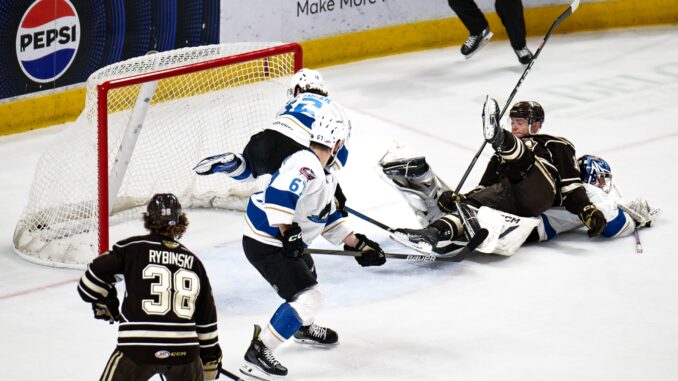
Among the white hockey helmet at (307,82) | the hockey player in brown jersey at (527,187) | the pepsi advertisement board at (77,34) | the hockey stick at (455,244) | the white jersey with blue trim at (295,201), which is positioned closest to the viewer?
the white jersey with blue trim at (295,201)

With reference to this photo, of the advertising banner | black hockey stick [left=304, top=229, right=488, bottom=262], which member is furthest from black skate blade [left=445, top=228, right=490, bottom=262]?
the advertising banner

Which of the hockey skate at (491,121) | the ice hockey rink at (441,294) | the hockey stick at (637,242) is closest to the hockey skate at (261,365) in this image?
the ice hockey rink at (441,294)

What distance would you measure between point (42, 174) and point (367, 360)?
6.46 ft

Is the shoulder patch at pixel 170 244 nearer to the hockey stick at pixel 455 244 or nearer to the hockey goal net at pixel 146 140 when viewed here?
the hockey goal net at pixel 146 140

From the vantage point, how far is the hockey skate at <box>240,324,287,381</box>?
16.3ft

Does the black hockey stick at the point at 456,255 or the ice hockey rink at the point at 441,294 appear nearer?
the ice hockey rink at the point at 441,294

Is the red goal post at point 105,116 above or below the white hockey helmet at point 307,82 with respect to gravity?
below

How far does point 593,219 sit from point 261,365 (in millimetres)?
2007

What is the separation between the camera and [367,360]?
5219 mm

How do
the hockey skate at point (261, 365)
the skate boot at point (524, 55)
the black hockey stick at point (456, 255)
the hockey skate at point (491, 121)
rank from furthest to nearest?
the skate boot at point (524, 55), the black hockey stick at point (456, 255), the hockey skate at point (491, 121), the hockey skate at point (261, 365)

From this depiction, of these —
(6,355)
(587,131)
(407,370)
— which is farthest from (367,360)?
(587,131)

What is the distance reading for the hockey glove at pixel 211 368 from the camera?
4.21 meters

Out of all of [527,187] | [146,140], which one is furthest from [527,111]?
[146,140]

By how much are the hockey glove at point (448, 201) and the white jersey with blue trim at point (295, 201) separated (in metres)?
1.15
